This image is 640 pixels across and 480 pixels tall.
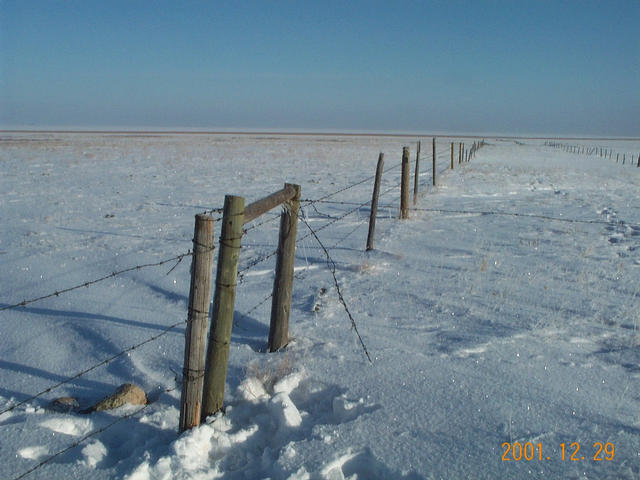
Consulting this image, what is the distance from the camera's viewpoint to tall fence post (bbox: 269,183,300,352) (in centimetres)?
394

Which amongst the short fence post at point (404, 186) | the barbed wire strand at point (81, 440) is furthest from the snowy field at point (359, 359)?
the short fence post at point (404, 186)

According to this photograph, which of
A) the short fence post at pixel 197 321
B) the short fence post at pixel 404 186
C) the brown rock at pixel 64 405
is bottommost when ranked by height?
the brown rock at pixel 64 405

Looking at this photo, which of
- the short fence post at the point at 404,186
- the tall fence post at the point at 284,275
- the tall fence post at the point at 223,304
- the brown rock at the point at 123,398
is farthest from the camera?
the short fence post at the point at 404,186

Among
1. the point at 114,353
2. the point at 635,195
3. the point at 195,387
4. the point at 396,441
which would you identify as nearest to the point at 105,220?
the point at 114,353

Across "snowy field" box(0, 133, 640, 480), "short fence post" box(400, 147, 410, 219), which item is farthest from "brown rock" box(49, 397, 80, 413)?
"short fence post" box(400, 147, 410, 219)

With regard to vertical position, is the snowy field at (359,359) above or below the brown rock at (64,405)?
above

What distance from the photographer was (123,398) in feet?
11.6

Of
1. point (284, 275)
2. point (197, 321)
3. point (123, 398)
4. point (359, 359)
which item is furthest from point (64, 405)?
point (359, 359)

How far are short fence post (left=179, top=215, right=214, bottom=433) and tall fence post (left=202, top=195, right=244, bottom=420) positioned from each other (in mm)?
75

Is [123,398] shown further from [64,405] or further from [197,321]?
[197,321]

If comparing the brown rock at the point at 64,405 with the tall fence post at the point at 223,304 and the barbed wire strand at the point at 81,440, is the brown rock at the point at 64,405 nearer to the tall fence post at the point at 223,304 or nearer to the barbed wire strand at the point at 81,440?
the barbed wire strand at the point at 81,440

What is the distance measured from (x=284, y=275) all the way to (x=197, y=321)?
1.25m

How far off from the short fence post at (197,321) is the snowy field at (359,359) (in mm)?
142

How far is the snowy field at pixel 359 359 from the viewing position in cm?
289
